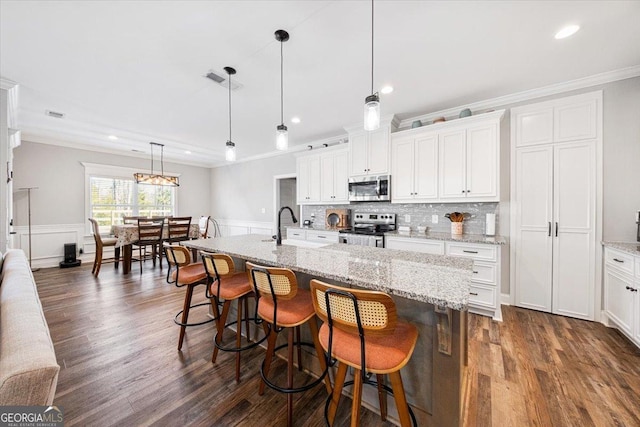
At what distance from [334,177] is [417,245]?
192 cm

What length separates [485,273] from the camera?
2.78 m

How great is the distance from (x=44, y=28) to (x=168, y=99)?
1285 mm

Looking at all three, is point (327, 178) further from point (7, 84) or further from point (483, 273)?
point (7, 84)

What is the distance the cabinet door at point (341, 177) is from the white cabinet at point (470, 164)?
1.52 metres

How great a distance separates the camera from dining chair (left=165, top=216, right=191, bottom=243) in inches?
190

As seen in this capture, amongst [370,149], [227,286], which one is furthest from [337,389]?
[370,149]

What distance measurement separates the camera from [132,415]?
4.98 ft

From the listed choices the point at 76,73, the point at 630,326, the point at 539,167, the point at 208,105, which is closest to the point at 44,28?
the point at 76,73

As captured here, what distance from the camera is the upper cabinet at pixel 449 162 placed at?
9.82 ft

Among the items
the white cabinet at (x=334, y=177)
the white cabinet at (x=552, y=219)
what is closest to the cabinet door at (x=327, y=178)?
the white cabinet at (x=334, y=177)

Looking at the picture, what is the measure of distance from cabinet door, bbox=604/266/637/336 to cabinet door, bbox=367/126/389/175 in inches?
103

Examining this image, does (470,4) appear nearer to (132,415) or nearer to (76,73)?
(132,415)

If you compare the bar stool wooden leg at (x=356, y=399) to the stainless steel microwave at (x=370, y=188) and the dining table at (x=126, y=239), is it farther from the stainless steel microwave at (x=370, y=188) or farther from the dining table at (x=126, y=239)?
the dining table at (x=126, y=239)

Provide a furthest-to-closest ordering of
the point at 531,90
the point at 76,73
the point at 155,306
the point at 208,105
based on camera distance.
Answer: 1. the point at 208,105
2. the point at 155,306
3. the point at 531,90
4. the point at 76,73
